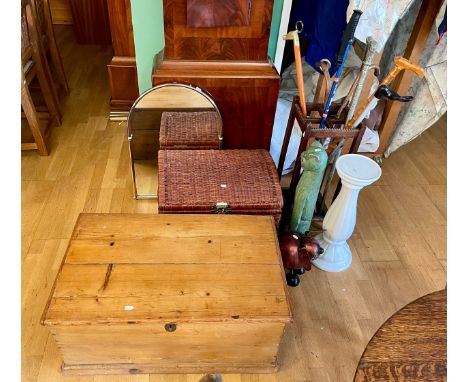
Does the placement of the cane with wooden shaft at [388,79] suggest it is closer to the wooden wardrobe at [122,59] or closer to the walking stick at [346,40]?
the walking stick at [346,40]

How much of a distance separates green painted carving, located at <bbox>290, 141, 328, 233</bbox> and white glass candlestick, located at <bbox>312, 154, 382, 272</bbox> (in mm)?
65

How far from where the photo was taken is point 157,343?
3.46 feet

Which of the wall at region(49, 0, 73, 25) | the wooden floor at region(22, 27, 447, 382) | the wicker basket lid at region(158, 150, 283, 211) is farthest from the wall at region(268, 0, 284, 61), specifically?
the wall at region(49, 0, 73, 25)

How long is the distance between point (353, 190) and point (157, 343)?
773 mm

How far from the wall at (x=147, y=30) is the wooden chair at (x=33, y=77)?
504mm

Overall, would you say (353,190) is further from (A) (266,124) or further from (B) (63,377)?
(B) (63,377)

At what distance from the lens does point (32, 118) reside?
1.73 meters

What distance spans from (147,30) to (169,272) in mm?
1080

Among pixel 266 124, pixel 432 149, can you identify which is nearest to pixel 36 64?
pixel 266 124

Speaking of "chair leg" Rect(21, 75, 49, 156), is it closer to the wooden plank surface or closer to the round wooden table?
the wooden plank surface

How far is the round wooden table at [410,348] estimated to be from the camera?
65 cm

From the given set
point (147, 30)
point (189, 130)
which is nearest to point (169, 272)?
point (189, 130)

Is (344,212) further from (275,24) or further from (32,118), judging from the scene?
(32,118)

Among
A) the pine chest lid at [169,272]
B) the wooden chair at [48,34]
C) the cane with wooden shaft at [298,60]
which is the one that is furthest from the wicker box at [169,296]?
the wooden chair at [48,34]
